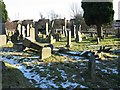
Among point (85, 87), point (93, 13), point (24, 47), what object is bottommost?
point (85, 87)

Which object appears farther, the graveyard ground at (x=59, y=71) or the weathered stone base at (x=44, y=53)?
the weathered stone base at (x=44, y=53)

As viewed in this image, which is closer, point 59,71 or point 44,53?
point 59,71

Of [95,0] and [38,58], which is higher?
[95,0]

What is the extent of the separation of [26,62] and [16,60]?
84cm

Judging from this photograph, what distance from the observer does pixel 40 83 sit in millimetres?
10656

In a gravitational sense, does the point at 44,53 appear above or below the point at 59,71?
above

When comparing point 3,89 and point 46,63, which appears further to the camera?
point 46,63

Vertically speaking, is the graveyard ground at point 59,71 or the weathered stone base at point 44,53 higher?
the weathered stone base at point 44,53

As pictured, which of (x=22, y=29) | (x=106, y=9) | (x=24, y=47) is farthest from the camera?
(x=106, y=9)

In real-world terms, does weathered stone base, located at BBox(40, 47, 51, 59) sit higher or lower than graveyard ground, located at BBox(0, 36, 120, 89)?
higher

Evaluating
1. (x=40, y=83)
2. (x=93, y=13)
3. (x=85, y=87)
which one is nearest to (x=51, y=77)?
(x=40, y=83)

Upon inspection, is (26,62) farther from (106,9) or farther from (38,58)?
(106,9)

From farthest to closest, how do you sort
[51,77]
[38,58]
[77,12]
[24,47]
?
1. [77,12]
2. [24,47]
3. [38,58]
4. [51,77]

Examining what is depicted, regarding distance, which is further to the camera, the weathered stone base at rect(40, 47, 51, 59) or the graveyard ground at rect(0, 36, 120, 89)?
the weathered stone base at rect(40, 47, 51, 59)
